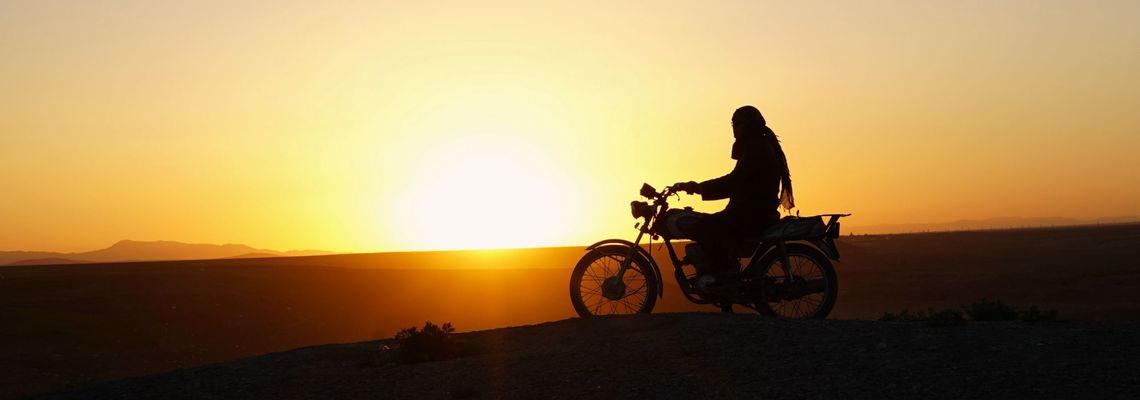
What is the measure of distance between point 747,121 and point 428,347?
443 centimetres

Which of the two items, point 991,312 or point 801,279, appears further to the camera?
point 991,312

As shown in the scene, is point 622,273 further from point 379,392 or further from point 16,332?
point 16,332

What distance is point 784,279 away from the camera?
35.7 ft

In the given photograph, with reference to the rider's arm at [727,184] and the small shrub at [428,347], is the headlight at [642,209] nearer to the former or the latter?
the rider's arm at [727,184]

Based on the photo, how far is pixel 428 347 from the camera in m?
10.6

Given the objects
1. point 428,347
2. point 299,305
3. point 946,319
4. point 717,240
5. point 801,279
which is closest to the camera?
point 946,319

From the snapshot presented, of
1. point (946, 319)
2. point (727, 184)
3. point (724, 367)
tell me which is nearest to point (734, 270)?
point (727, 184)

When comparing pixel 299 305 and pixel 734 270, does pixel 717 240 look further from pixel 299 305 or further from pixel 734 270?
pixel 299 305

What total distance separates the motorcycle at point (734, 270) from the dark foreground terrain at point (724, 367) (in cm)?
62

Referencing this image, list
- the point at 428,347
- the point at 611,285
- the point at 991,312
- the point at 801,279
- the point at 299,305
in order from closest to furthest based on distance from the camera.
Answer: the point at 428,347 → the point at 801,279 → the point at 611,285 → the point at 991,312 → the point at 299,305

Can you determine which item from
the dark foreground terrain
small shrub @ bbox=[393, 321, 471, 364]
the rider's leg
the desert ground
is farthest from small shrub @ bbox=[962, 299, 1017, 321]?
small shrub @ bbox=[393, 321, 471, 364]

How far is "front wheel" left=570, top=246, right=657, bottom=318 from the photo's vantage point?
1145cm

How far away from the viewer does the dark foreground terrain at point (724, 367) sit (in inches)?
290

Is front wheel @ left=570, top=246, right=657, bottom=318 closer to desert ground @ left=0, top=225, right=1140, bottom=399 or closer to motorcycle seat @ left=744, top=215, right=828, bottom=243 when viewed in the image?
desert ground @ left=0, top=225, right=1140, bottom=399
